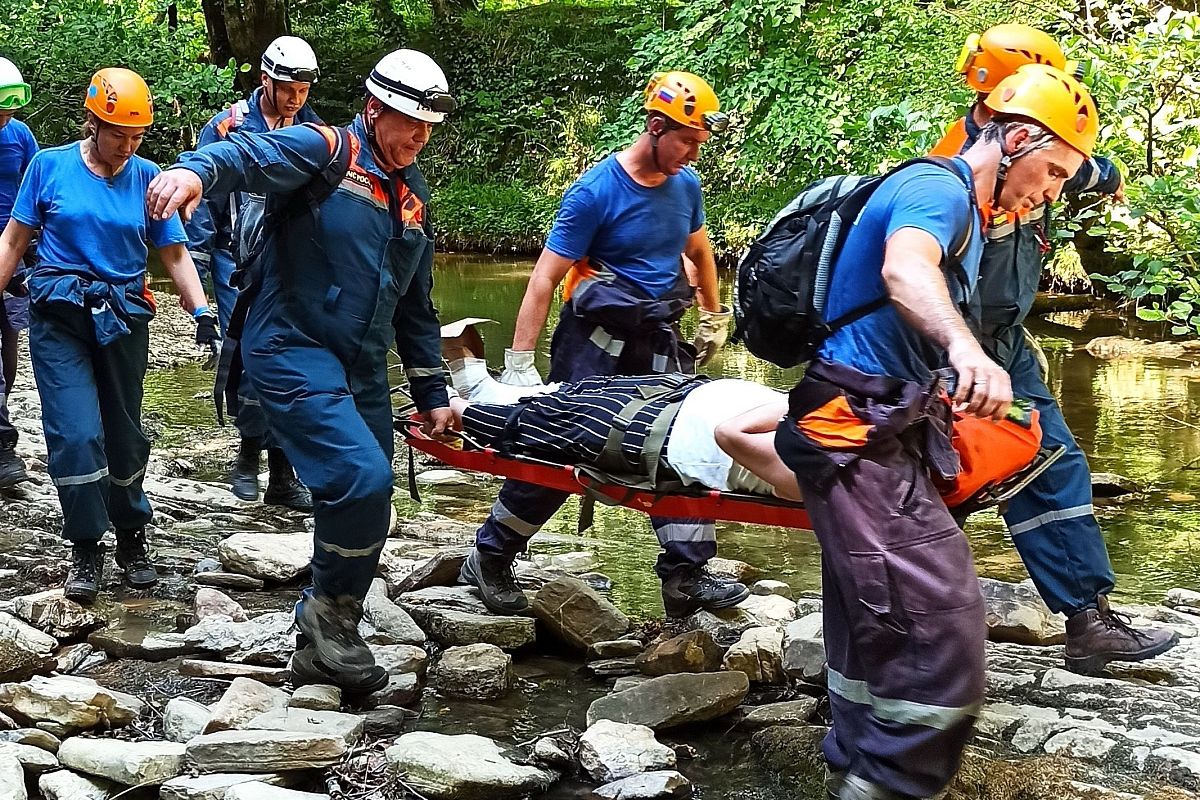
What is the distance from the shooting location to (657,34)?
38.3ft

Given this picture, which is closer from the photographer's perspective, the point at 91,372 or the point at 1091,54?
the point at 91,372

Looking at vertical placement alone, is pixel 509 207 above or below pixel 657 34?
below

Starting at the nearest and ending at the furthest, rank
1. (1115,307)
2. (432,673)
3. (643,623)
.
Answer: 1. (432,673)
2. (643,623)
3. (1115,307)

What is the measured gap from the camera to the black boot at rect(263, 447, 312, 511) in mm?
6727

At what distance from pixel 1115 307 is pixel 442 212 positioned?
13.5m

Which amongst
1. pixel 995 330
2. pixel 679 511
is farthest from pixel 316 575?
pixel 995 330

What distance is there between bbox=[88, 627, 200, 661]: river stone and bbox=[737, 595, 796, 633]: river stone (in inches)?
82.4

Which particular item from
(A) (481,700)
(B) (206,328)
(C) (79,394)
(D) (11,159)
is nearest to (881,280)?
(A) (481,700)

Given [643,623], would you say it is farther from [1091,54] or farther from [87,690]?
[1091,54]

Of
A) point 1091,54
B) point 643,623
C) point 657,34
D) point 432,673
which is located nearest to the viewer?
point 432,673

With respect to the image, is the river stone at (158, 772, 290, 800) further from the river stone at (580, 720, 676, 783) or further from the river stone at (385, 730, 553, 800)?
the river stone at (580, 720, 676, 783)

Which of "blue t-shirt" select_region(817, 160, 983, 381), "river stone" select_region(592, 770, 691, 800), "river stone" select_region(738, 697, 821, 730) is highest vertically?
"blue t-shirt" select_region(817, 160, 983, 381)

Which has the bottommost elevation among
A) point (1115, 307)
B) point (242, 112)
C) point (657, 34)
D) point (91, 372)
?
point (1115, 307)

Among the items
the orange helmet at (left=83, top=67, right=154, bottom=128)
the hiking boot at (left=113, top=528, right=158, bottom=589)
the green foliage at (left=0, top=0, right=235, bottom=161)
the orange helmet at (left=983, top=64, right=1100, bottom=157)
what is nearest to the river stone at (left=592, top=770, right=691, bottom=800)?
the orange helmet at (left=983, top=64, right=1100, bottom=157)
